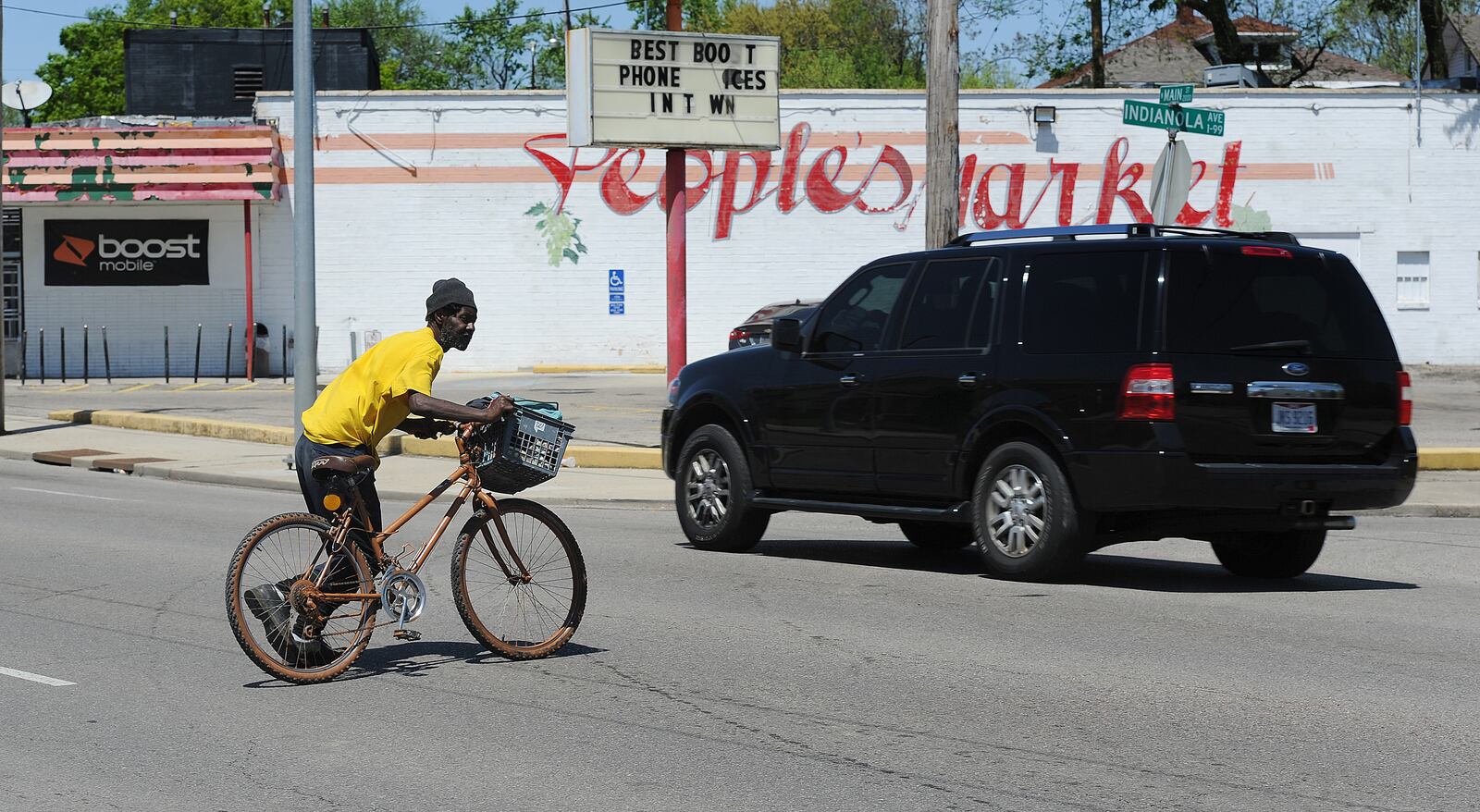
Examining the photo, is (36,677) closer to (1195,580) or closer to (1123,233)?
(1123,233)

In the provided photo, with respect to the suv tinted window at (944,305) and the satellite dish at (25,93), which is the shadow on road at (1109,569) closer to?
the suv tinted window at (944,305)

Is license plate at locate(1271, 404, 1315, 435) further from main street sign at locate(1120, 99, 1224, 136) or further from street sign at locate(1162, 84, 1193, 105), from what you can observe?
street sign at locate(1162, 84, 1193, 105)

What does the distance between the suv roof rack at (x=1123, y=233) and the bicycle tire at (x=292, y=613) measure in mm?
4994

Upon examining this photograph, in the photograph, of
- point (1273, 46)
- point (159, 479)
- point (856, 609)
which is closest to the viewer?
point (856, 609)

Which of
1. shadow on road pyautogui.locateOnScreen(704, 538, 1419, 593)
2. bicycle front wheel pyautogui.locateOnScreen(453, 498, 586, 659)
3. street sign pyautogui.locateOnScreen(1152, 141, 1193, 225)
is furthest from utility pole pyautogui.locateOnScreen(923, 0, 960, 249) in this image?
bicycle front wheel pyautogui.locateOnScreen(453, 498, 586, 659)

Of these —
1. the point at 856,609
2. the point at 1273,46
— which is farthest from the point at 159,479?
the point at 1273,46

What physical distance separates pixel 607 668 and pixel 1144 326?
12.9 feet

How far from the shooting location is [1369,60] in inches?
3268

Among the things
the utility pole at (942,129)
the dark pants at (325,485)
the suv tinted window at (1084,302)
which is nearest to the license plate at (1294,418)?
the suv tinted window at (1084,302)

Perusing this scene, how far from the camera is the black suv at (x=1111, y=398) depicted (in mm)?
10195

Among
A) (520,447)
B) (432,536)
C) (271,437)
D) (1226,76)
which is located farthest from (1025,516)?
(1226,76)

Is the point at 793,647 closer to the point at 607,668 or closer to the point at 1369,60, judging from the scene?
the point at 607,668

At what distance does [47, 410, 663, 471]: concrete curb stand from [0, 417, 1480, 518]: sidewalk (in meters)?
0.17

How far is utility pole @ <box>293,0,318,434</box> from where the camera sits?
1905 centimetres
